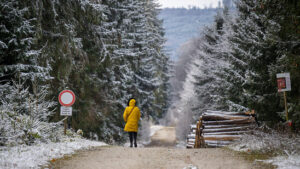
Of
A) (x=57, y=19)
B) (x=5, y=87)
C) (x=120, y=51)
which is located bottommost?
(x=5, y=87)

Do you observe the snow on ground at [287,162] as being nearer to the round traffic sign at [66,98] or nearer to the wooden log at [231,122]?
the wooden log at [231,122]

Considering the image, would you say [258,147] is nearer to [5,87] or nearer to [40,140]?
[40,140]

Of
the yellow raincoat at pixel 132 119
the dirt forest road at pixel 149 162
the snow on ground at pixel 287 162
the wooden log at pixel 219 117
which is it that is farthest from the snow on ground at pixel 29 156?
the wooden log at pixel 219 117

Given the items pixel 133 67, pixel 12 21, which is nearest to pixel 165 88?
pixel 133 67

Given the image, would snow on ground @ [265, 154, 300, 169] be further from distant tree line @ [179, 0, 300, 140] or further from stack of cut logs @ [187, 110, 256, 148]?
stack of cut logs @ [187, 110, 256, 148]

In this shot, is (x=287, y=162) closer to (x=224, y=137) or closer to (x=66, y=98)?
(x=224, y=137)

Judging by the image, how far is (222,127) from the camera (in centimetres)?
1227

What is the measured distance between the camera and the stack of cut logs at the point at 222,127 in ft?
38.3

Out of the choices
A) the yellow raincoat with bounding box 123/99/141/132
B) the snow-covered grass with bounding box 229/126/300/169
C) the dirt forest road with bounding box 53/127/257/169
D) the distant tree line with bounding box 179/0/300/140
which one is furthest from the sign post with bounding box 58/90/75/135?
the distant tree line with bounding box 179/0/300/140

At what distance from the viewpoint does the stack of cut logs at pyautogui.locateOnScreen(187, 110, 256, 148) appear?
460 inches

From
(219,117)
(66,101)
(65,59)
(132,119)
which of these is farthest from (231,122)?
(65,59)

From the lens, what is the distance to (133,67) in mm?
21984

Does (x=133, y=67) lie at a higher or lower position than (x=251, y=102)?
higher

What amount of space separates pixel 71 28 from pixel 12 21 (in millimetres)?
2854
